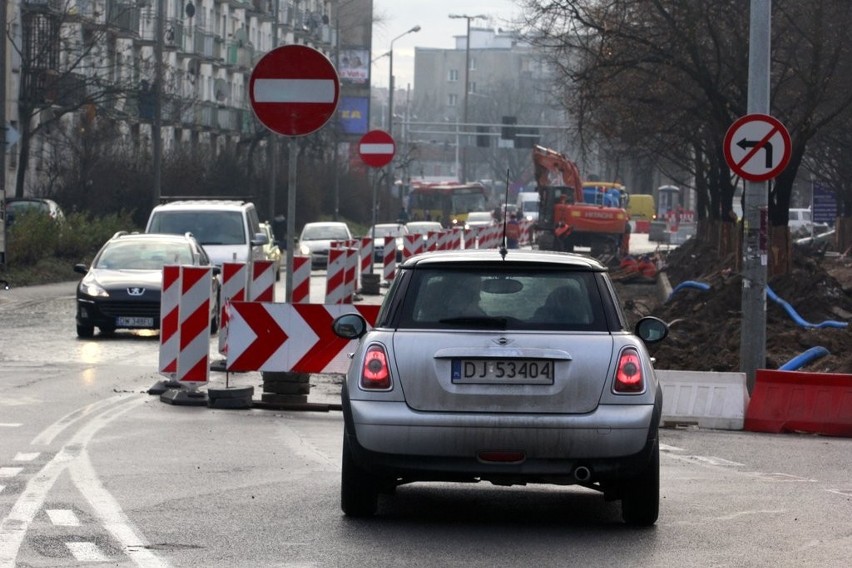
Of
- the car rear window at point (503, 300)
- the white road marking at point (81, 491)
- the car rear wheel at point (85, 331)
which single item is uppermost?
the car rear window at point (503, 300)

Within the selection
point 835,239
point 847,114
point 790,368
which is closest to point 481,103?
point 835,239

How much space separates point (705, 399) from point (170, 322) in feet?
15.6

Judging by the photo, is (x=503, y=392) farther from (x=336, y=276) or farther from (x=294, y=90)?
(x=336, y=276)

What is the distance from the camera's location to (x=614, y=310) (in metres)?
8.84

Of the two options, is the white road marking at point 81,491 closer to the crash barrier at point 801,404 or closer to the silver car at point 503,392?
the silver car at point 503,392

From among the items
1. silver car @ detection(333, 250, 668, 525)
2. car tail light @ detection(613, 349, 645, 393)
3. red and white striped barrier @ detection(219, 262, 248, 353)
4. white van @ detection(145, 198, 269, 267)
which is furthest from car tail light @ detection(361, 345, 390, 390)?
white van @ detection(145, 198, 269, 267)

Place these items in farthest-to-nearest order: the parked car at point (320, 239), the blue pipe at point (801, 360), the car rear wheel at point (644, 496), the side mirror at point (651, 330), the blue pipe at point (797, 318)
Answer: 1. the parked car at point (320, 239)
2. the blue pipe at point (797, 318)
3. the blue pipe at point (801, 360)
4. the side mirror at point (651, 330)
5. the car rear wheel at point (644, 496)

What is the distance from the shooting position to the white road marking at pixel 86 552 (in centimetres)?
760

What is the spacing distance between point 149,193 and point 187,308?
40.8 m

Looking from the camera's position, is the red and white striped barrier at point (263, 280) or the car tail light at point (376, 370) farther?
the red and white striped barrier at point (263, 280)

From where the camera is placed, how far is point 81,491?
9680 millimetres

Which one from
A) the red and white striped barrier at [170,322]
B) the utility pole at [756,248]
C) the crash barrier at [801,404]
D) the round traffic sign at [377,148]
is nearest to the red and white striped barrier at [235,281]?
the red and white striped barrier at [170,322]

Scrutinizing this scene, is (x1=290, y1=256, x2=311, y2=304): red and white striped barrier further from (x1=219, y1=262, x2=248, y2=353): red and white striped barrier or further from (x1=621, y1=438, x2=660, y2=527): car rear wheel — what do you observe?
(x1=621, y1=438, x2=660, y2=527): car rear wheel

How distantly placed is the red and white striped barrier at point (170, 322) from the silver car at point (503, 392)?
6.90 m
